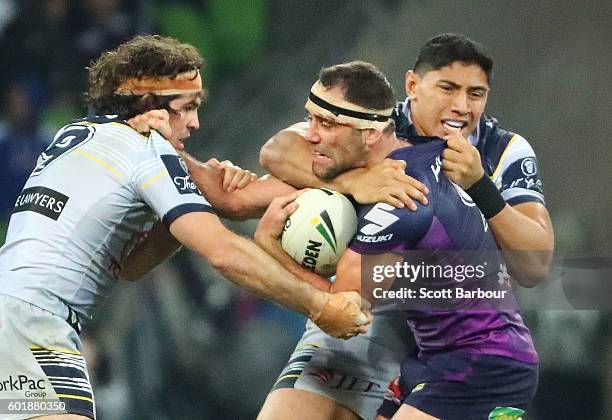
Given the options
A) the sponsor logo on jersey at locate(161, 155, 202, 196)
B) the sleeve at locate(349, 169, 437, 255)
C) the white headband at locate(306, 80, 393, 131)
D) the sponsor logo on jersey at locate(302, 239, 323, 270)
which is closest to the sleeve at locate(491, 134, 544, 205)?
the white headband at locate(306, 80, 393, 131)

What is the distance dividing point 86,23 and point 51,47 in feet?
0.99

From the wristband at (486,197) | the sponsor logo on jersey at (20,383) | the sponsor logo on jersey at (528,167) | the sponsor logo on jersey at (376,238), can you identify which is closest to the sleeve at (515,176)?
the sponsor logo on jersey at (528,167)

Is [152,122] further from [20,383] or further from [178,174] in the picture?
[20,383]

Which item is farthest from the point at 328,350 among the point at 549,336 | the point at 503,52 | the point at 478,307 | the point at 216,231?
the point at 503,52

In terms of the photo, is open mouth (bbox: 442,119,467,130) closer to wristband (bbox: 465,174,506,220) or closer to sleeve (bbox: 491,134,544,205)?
sleeve (bbox: 491,134,544,205)

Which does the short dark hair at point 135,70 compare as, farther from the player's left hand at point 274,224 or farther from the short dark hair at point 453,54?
the short dark hair at point 453,54

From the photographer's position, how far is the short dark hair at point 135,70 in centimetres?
475

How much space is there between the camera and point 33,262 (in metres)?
4.34

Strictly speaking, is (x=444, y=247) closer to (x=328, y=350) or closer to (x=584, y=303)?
(x=328, y=350)

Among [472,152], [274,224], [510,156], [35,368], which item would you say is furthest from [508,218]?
[35,368]

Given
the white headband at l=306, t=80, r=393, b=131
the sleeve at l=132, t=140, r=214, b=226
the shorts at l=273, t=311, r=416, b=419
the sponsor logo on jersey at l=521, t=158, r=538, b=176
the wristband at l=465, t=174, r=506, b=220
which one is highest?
the sponsor logo on jersey at l=521, t=158, r=538, b=176

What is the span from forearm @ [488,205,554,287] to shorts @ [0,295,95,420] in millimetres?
1917

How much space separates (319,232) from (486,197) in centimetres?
86

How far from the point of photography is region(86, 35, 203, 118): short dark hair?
4.75 metres
